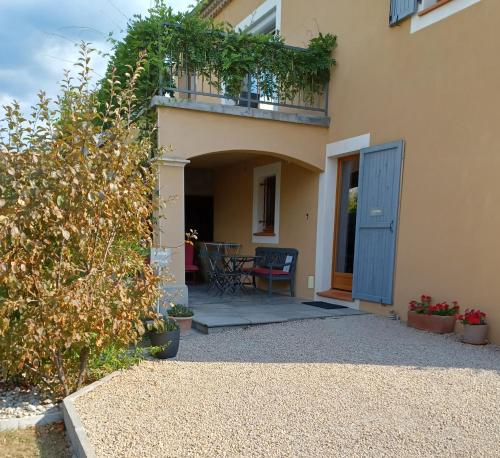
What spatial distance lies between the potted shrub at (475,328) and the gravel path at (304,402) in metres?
0.11

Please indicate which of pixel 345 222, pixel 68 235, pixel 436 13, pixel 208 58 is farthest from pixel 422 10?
pixel 68 235

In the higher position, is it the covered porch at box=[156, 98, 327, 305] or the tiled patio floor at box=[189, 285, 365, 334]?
the covered porch at box=[156, 98, 327, 305]

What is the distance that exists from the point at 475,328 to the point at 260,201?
5.13 meters

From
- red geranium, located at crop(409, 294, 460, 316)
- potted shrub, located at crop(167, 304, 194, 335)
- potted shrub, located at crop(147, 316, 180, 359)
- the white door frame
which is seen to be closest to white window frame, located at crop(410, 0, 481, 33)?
the white door frame

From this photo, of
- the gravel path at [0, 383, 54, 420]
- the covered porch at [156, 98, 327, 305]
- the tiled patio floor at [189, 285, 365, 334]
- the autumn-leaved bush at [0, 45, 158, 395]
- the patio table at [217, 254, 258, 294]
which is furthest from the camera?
the patio table at [217, 254, 258, 294]

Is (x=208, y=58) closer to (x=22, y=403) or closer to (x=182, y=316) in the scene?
(x=182, y=316)

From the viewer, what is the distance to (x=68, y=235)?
246 cm

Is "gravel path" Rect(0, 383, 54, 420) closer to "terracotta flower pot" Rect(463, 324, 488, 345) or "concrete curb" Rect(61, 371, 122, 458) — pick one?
"concrete curb" Rect(61, 371, 122, 458)

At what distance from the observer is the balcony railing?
569 centimetres

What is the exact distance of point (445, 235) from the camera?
188 inches

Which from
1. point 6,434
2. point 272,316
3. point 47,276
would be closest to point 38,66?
point 47,276

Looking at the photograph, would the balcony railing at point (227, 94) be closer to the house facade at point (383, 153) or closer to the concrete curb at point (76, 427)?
the house facade at point (383, 153)

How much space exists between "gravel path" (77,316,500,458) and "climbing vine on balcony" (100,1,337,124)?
3.73 metres

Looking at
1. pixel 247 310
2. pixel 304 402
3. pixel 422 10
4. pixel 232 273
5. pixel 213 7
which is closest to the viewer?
pixel 304 402
